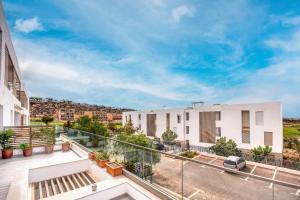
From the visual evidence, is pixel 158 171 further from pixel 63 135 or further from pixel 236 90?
pixel 236 90

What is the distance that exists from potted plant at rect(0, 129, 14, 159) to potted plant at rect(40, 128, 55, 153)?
1234 millimetres

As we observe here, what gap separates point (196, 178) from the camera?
3629 mm

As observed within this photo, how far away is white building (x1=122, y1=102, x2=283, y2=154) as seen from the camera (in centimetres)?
1638

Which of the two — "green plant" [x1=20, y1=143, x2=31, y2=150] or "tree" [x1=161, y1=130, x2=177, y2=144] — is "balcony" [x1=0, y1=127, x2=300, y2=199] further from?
"tree" [x1=161, y1=130, x2=177, y2=144]

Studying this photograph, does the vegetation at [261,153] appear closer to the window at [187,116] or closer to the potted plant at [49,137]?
the window at [187,116]

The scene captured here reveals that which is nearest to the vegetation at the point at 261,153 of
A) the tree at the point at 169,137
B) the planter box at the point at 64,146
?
the tree at the point at 169,137

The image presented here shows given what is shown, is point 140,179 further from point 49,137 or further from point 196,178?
point 49,137

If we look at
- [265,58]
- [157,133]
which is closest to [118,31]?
[157,133]

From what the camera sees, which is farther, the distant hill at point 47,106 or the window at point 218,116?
the distant hill at point 47,106

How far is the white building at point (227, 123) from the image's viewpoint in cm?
1638

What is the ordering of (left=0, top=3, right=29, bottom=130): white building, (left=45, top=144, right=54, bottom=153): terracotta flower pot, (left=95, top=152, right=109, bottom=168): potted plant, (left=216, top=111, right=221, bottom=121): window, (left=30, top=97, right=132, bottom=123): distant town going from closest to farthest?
(left=95, top=152, right=109, bottom=168): potted plant → (left=0, top=3, right=29, bottom=130): white building → (left=45, top=144, right=54, bottom=153): terracotta flower pot → (left=216, top=111, right=221, bottom=121): window → (left=30, top=97, right=132, bottom=123): distant town

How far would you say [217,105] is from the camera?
20.9m

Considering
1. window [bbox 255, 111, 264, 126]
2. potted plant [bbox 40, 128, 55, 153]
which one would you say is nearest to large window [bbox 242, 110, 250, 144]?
window [bbox 255, 111, 264, 126]

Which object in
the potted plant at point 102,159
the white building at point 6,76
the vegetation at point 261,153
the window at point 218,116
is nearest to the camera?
the potted plant at point 102,159
